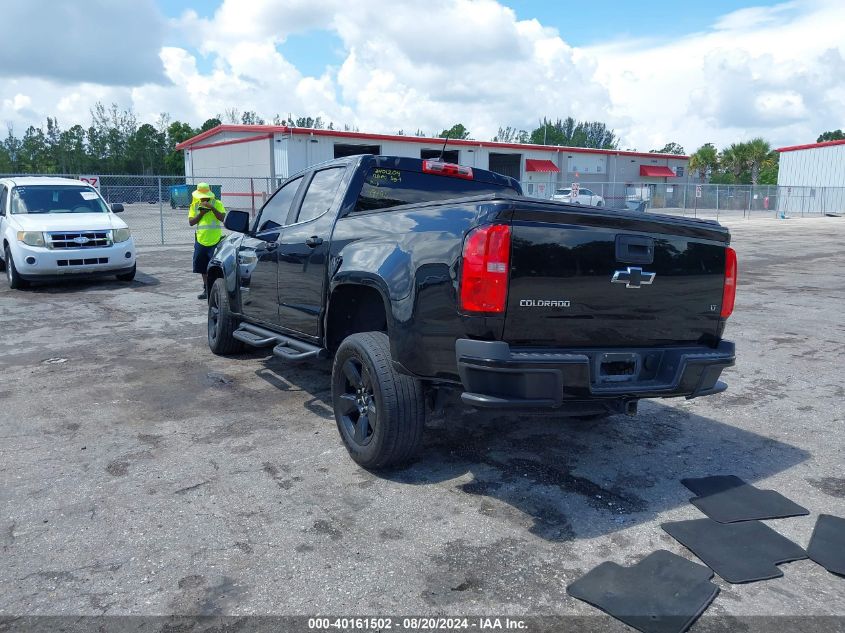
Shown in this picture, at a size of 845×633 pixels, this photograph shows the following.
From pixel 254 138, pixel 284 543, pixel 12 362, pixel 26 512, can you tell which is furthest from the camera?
pixel 254 138

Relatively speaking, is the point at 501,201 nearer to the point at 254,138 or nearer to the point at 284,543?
the point at 284,543

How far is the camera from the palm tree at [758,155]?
6475 cm

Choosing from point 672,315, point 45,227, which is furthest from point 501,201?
point 45,227

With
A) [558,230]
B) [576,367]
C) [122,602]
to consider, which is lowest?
[122,602]

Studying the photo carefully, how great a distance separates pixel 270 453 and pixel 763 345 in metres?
5.99

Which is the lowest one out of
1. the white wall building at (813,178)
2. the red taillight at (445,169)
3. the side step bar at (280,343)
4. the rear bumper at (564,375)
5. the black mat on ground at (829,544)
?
the black mat on ground at (829,544)

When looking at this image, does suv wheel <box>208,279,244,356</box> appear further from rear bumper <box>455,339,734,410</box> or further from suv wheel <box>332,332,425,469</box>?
rear bumper <box>455,339,734,410</box>

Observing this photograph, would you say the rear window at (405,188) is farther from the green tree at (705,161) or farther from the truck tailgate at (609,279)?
the green tree at (705,161)

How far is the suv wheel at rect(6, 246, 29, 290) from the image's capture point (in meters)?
11.6

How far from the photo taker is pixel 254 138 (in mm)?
36969

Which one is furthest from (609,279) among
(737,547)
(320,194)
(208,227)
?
(208,227)

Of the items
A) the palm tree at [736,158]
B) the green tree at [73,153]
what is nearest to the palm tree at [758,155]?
the palm tree at [736,158]

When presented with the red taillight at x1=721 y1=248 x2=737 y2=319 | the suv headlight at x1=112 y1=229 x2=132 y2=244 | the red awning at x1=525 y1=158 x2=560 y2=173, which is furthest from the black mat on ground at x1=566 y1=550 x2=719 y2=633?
the red awning at x1=525 y1=158 x2=560 y2=173

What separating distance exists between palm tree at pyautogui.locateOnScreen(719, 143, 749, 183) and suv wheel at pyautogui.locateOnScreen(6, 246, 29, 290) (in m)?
66.3
